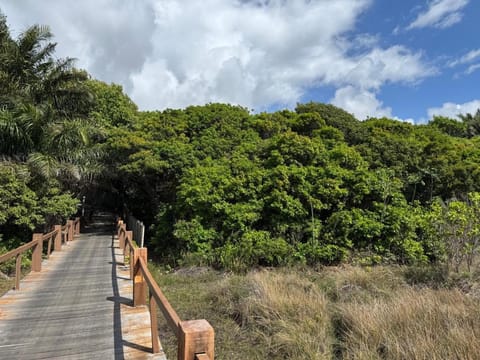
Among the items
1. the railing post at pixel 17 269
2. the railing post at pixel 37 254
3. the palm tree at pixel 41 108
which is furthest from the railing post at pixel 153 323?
the palm tree at pixel 41 108

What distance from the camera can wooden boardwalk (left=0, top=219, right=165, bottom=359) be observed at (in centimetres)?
354

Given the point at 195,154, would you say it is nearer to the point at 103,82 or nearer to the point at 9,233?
the point at 9,233

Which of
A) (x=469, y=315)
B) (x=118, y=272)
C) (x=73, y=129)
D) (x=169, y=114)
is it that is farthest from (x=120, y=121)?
(x=469, y=315)

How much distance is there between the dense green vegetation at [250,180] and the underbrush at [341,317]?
2.13 m

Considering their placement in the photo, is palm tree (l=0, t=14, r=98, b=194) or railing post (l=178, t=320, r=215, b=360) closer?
railing post (l=178, t=320, r=215, b=360)

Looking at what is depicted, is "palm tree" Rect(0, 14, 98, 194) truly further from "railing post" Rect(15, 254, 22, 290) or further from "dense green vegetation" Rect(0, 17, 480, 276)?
"railing post" Rect(15, 254, 22, 290)

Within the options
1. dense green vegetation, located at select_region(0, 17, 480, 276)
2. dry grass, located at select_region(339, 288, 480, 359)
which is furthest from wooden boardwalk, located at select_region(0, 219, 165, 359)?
A: dense green vegetation, located at select_region(0, 17, 480, 276)

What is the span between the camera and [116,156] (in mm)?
16484

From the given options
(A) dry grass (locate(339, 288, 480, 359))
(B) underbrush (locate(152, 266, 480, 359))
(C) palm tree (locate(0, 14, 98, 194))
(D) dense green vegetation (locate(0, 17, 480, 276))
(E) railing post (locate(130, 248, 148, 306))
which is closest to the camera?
(A) dry grass (locate(339, 288, 480, 359))

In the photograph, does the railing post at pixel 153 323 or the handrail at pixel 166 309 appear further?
the railing post at pixel 153 323

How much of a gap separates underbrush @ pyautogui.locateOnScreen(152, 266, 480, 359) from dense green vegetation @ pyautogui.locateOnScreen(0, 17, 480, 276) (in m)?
2.13

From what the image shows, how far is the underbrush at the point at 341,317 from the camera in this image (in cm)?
378

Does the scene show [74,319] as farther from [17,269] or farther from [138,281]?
[17,269]

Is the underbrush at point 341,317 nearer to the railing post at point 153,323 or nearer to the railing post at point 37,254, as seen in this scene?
the railing post at point 153,323
